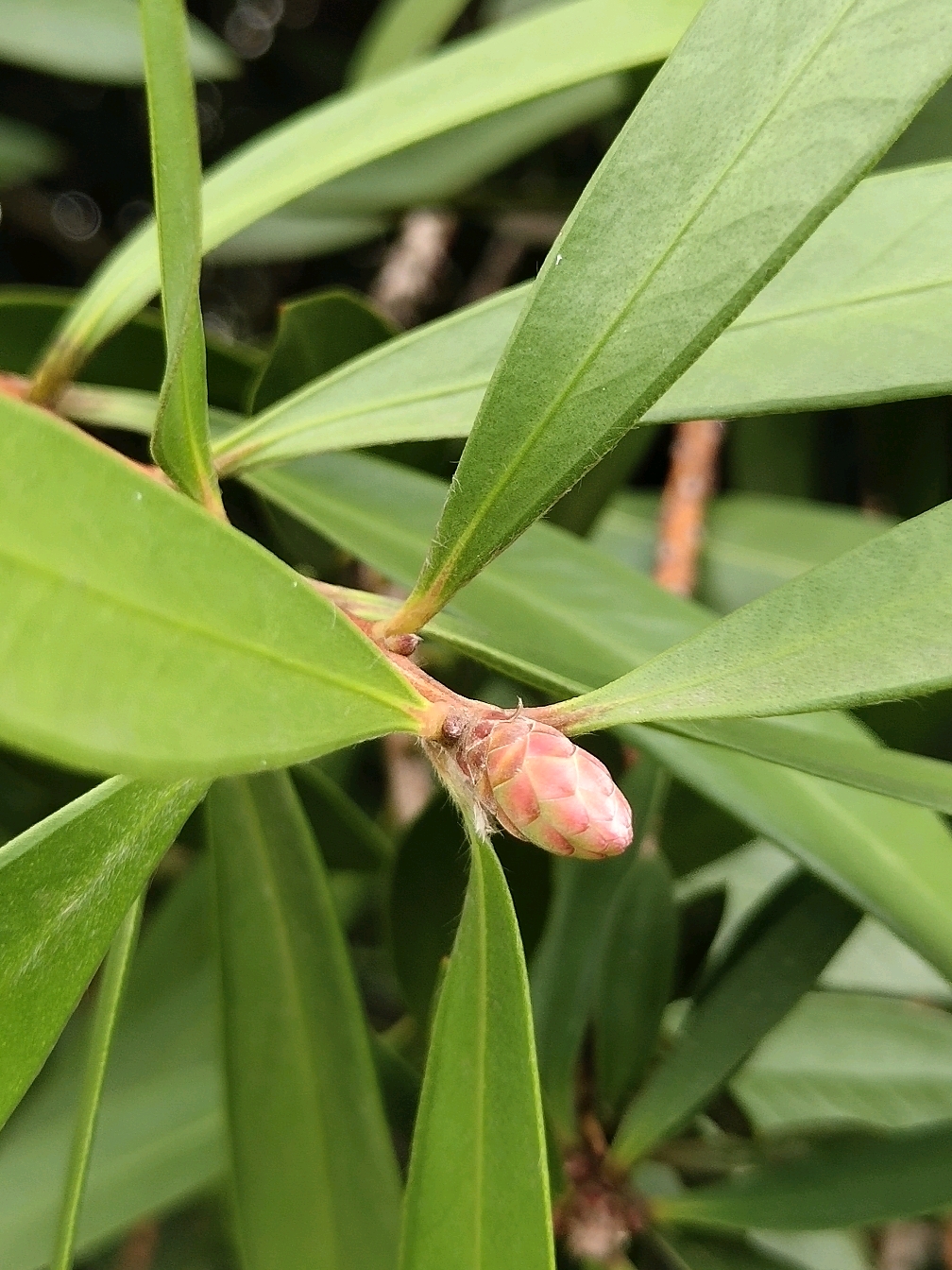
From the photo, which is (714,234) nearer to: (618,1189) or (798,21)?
(798,21)

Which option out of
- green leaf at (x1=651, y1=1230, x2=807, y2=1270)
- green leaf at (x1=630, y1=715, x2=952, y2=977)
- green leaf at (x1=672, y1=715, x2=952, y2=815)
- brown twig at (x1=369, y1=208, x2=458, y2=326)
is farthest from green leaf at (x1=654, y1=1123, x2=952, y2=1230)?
brown twig at (x1=369, y1=208, x2=458, y2=326)

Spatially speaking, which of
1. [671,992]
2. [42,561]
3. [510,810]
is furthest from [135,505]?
[671,992]

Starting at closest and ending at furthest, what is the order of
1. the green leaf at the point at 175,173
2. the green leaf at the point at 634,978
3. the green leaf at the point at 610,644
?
the green leaf at the point at 175,173 → the green leaf at the point at 610,644 → the green leaf at the point at 634,978

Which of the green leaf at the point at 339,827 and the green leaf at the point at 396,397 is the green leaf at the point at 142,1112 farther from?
the green leaf at the point at 396,397

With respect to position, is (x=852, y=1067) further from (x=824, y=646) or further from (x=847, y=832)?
(x=824, y=646)

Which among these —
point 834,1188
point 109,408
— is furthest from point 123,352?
point 834,1188

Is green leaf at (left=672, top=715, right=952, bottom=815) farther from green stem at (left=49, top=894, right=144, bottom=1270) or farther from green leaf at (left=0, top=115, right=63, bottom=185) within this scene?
green leaf at (left=0, top=115, right=63, bottom=185)

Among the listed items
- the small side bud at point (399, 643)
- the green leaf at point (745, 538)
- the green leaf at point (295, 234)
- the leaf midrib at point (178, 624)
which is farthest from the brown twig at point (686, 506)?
the leaf midrib at point (178, 624)
